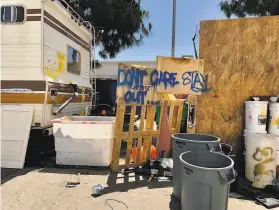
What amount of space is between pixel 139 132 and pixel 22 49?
9.10 ft

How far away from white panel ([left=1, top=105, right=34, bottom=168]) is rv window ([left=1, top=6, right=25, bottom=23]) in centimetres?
167

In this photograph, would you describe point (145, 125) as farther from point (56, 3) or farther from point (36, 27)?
point (56, 3)

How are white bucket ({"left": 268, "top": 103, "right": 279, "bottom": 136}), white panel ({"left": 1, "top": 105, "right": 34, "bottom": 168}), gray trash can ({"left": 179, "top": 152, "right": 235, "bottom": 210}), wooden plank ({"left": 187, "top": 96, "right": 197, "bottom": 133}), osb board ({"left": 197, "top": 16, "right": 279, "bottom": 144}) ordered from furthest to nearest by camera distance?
wooden plank ({"left": 187, "top": 96, "right": 197, "bottom": 133}), white panel ({"left": 1, "top": 105, "right": 34, "bottom": 168}), osb board ({"left": 197, "top": 16, "right": 279, "bottom": 144}), white bucket ({"left": 268, "top": 103, "right": 279, "bottom": 136}), gray trash can ({"left": 179, "top": 152, "right": 235, "bottom": 210})

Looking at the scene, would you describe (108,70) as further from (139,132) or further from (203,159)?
(203,159)

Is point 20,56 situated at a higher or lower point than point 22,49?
lower

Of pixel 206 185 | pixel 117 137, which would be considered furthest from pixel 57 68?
pixel 206 185

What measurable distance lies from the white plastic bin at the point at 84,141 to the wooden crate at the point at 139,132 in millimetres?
315

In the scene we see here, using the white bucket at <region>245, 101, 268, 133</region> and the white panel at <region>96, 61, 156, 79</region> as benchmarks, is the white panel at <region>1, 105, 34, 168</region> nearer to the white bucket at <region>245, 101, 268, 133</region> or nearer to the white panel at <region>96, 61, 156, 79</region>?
the white bucket at <region>245, 101, 268, 133</region>

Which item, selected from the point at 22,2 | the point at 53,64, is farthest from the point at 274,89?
the point at 22,2

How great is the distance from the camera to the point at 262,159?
4172mm

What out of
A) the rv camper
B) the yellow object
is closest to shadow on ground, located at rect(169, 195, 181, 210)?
the rv camper

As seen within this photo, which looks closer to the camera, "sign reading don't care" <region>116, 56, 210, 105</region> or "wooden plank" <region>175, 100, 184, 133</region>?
"sign reading don't care" <region>116, 56, 210, 105</region>

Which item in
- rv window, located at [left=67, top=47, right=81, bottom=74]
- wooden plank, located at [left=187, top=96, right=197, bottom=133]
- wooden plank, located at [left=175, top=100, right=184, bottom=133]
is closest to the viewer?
wooden plank, located at [left=187, top=96, right=197, bottom=133]

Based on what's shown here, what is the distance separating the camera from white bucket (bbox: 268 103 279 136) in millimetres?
4568
